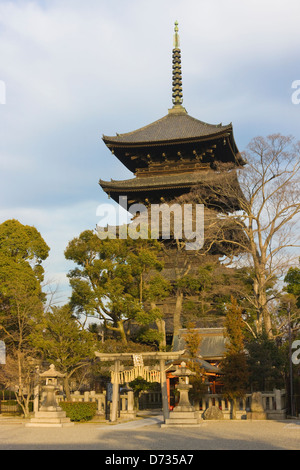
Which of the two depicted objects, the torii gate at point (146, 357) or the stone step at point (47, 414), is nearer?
the stone step at point (47, 414)

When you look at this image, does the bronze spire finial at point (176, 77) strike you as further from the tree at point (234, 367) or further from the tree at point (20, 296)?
the tree at point (234, 367)

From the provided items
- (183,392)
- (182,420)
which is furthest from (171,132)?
(182,420)

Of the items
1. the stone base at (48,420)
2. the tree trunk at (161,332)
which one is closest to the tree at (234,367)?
the tree trunk at (161,332)

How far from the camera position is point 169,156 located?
38531 mm

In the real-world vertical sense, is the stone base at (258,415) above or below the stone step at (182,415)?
below

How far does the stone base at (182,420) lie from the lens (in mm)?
19203

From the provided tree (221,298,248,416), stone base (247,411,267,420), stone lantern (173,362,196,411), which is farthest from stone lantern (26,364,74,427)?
stone base (247,411,267,420)

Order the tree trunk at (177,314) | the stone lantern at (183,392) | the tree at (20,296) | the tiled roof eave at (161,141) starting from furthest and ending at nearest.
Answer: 1. the tiled roof eave at (161,141)
2. the tree trunk at (177,314)
3. the tree at (20,296)
4. the stone lantern at (183,392)

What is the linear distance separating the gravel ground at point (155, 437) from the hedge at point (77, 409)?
2.62 metres

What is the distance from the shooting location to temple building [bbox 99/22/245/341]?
3409 cm

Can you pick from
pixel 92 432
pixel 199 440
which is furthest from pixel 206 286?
pixel 199 440

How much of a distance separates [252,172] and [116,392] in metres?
11.7

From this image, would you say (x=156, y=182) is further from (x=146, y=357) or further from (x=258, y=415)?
(x=258, y=415)
